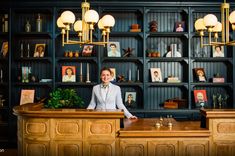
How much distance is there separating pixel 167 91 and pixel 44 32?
2.82 meters

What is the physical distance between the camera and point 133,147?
425cm

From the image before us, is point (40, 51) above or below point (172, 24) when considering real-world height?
below

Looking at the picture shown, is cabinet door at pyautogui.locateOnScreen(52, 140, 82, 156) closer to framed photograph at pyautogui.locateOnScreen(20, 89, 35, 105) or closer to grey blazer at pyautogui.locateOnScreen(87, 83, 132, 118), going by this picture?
grey blazer at pyautogui.locateOnScreen(87, 83, 132, 118)

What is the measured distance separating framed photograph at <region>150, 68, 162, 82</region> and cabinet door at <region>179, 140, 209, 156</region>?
295 centimetres

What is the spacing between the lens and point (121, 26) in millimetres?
7316

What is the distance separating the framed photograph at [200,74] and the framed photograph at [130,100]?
134 centimetres

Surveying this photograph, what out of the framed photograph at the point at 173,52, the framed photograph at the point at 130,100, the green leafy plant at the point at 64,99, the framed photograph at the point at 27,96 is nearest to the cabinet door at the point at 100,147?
the green leafy plant at the point at 64,99

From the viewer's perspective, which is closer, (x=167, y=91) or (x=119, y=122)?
(x=119, y=122)

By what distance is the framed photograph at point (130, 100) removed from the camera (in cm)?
711

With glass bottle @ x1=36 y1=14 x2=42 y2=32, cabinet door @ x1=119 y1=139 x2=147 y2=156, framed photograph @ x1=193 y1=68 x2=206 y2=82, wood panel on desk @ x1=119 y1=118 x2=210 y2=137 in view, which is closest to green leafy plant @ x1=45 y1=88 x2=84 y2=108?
wood panel on desk @ x1=119 y1=118 x2=210 y2=137

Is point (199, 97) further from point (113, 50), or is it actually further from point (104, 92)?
point (104, 92)

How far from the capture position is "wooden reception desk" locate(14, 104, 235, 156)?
13.9 feet

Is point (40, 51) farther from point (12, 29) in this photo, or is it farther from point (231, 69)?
point (231, 69)

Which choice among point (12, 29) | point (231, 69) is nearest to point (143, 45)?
point (231, 69)
